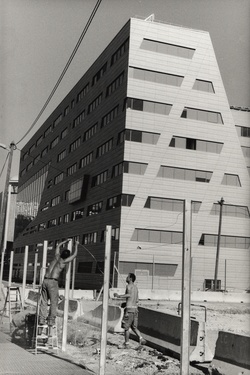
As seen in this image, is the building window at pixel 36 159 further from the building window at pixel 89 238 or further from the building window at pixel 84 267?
the building window at pixel 84 267

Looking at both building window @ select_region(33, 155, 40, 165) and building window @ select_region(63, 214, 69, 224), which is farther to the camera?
building window @ select_region(33, 155, 40, 165)

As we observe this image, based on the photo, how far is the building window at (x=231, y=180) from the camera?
49.8 meters

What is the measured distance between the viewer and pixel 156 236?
46469 mm

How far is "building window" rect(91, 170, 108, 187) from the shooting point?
50.9 metres

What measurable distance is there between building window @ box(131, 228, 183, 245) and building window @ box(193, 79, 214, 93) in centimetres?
1576

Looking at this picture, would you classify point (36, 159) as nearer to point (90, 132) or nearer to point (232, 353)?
point (90, 132)

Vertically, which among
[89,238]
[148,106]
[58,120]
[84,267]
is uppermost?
[58,120]

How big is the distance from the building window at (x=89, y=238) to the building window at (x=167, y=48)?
21.1 meters

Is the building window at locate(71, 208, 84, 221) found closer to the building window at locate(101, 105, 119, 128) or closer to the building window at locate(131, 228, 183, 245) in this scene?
the building window at locate(101, 105, 119, 128)

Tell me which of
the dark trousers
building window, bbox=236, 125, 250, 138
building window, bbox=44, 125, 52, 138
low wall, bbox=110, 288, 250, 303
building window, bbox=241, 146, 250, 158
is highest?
building window, bbox=44, 125, 52, 138

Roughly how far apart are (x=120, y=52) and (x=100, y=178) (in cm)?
1402

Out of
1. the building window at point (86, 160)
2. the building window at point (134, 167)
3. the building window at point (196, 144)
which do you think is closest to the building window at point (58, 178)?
the building window at point (86, 160)

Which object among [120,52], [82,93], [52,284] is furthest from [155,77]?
[52,284]

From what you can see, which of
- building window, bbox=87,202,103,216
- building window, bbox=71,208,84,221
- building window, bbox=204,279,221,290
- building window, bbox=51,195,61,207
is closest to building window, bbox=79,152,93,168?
building window, bbox=71,208,84,221
